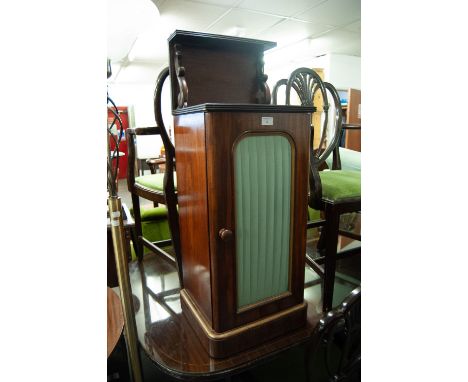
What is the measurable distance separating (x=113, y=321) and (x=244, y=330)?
Result: 1.63ft

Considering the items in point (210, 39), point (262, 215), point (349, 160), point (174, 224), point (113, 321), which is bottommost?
point (113, 321)

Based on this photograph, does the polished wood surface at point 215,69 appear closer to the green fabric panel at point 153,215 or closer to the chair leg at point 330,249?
the chair leg at point 330,249

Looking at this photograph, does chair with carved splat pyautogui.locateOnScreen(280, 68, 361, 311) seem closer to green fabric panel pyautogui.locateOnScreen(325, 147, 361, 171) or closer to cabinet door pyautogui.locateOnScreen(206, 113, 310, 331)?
cabinet door pyautogui.locateOnScreen(206, 113, 310, 331)

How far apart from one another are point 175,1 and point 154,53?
2.61m

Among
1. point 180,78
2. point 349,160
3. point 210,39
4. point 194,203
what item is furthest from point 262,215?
point 349,160

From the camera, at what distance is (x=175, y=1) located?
3.33 m

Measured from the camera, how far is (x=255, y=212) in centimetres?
111

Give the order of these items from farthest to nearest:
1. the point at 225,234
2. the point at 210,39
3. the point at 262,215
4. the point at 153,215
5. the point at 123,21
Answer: the point at 153,215, the point at 210,39, the point at 262,215, the point at 225,234, the point at 123,21

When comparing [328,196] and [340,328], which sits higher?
[328,196]

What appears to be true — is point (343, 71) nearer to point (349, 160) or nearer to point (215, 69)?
point (349, 160)

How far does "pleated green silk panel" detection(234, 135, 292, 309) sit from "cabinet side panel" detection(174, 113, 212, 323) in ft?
0.39
